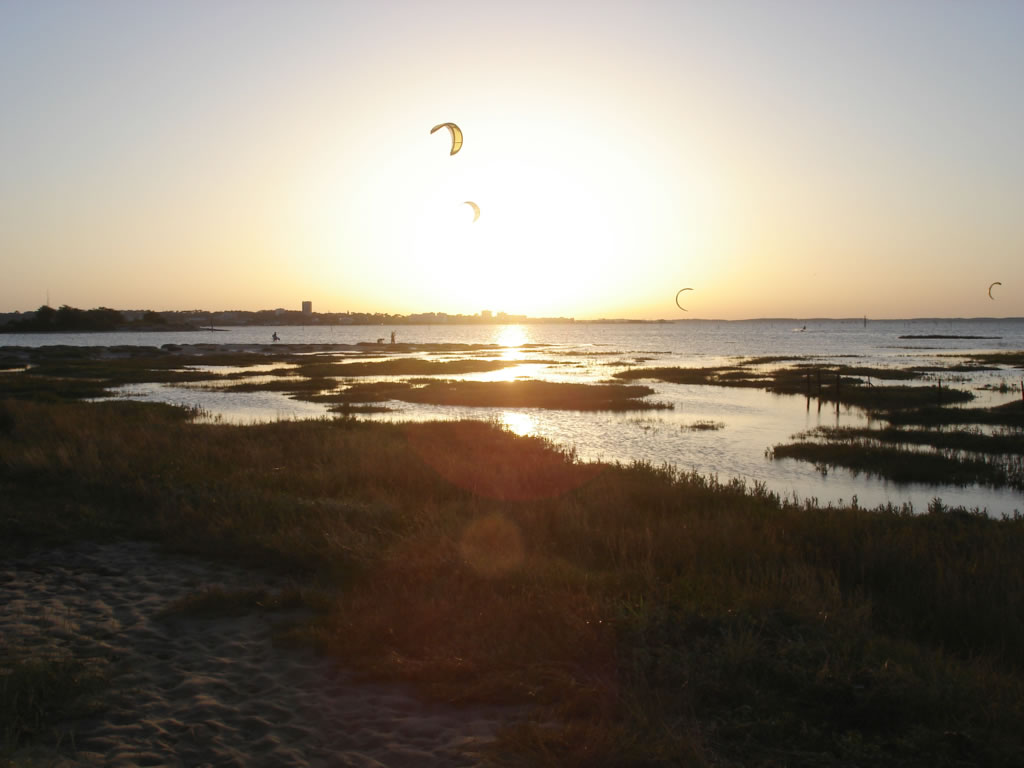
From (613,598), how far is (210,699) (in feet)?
13.1

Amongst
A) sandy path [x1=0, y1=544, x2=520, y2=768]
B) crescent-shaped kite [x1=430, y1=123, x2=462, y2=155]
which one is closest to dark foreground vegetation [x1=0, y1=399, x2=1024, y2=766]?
sandy path [x1=0, y1=544, x2=520, y2=768]

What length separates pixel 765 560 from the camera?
9836mm

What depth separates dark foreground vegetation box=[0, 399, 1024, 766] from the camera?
5.42 m

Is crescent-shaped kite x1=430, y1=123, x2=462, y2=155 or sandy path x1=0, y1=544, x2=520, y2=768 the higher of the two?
crescent-shaped kite x1=430, y1=123, x2=462, y2=155

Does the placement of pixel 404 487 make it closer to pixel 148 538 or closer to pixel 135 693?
pixel 148 538

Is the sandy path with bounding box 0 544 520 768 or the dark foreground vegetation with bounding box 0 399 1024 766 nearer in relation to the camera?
the sandy path with bounding box 0 544 520 768

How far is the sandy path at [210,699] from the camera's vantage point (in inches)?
207

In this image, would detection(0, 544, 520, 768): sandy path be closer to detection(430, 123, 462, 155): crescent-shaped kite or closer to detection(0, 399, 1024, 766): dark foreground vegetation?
detection(0, 399, 1024, 766): dark foreground vegetation

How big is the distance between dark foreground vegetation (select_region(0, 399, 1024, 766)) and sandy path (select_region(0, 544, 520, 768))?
33 centimetres

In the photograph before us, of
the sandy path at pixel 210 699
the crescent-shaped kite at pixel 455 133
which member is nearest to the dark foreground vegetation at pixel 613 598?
the sandy path at pixel 210 699

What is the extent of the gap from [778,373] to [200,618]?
56577mm

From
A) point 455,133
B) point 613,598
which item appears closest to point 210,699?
point 613,598

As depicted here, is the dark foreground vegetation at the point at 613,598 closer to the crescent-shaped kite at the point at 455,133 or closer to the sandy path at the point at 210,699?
the sandy path at the point at 210,699

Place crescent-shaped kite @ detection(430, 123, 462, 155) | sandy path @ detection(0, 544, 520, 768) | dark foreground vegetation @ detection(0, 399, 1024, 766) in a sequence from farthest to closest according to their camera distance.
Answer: crescent-shaped kite @ detection(430, 123, 462, 155)
dark foreground vegetation @ detection(0, 399, 1024, 766)
sandy path @ detection(0, 544, 520, 768)
